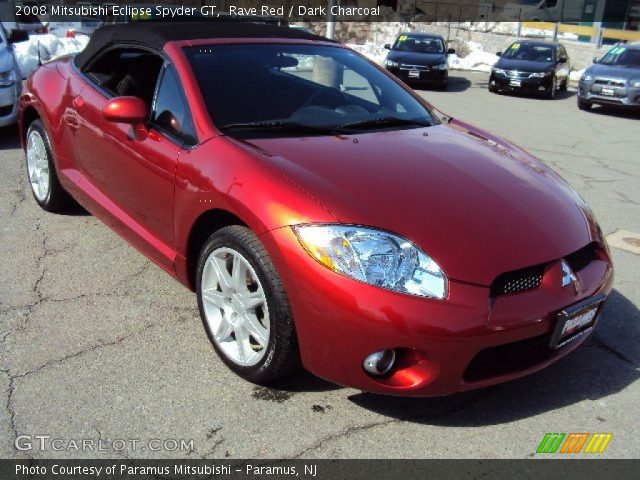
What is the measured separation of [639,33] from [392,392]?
81.4 feet

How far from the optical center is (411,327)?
248cm

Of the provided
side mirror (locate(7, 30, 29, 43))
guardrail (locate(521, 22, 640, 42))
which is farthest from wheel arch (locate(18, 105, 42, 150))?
guardrail (locate(521, 22, 640, 42))

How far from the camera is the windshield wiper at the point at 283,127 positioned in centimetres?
335

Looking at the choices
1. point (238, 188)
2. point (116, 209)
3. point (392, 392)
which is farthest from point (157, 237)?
point (392, 392)

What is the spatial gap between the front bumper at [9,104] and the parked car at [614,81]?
1151 centimetres

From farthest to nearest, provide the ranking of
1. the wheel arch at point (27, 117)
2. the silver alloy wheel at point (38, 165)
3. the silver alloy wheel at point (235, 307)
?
the wheel arch at point (27, 117) < the silver alloy wheel at point (38, 165) < the silver alloy wheel at point (235, 307)

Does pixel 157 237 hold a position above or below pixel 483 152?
below

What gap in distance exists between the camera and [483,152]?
11.9 feet

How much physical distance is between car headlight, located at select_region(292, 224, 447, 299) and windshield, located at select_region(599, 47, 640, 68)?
542 inches

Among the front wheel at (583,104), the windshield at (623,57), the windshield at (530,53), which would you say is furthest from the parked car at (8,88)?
the windshield at (530,53)

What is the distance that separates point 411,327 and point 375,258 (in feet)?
1.03

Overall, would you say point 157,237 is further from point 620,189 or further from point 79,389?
point 620,189

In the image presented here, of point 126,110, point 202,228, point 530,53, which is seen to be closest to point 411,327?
point 202,228

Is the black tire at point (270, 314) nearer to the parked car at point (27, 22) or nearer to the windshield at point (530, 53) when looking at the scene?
the windshield at point (530, 53)
